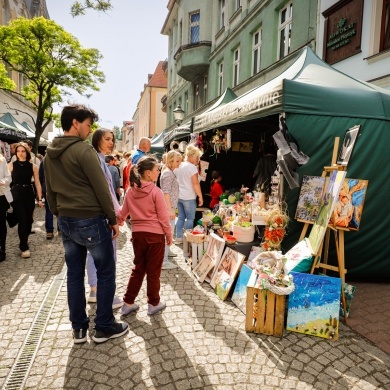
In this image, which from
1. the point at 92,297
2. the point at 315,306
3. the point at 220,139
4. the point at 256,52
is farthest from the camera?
the point at 256,52

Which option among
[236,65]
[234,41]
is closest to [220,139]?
[236,65]

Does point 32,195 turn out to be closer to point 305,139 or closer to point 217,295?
point 217,295

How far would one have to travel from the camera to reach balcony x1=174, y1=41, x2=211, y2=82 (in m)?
16.9

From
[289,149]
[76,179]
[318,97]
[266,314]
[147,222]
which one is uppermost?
[318,97]

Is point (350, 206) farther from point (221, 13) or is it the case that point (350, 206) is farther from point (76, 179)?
point (221, 13)

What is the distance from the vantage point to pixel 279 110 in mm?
3994

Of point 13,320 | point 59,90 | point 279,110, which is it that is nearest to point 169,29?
point 59,90

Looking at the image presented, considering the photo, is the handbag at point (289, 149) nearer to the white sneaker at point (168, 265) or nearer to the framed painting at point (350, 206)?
the framed painting at point (350, 206)

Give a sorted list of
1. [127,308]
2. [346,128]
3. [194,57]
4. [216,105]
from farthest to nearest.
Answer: [194,57] → [216,105] → [346,128] → [127,308]

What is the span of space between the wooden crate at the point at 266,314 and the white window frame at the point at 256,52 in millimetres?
10241

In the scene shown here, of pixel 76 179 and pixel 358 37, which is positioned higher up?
pixel 358 37

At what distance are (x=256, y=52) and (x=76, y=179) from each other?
11.5 metres

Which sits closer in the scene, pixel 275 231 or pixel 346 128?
pixel 275 231

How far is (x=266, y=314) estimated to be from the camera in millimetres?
3143
